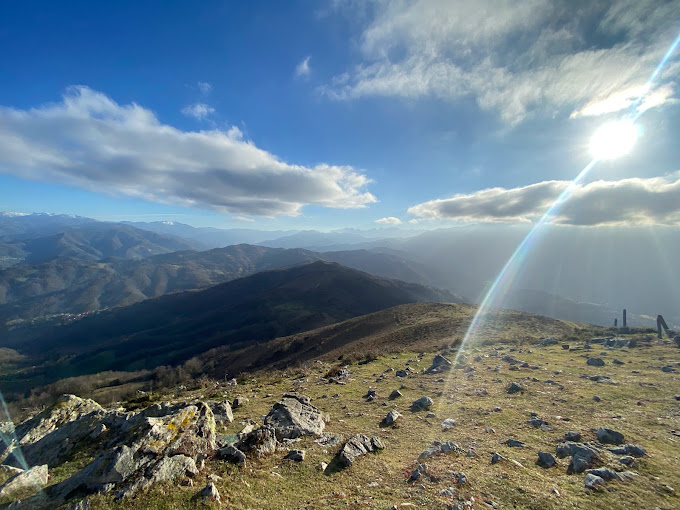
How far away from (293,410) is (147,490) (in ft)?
19.8

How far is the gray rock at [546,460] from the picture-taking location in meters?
8.32

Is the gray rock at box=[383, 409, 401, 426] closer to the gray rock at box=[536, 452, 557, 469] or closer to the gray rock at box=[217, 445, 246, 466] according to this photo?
the gray rock at box=[536, 452, 557, 469]

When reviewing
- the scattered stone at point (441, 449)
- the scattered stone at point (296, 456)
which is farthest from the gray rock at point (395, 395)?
the scattered stone at point (296, 456)

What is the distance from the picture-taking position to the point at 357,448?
382 inches

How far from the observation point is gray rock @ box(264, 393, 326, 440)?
36.5 ft

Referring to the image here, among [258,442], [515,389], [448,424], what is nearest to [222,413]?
[258,442]

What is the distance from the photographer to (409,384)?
18.2 metres

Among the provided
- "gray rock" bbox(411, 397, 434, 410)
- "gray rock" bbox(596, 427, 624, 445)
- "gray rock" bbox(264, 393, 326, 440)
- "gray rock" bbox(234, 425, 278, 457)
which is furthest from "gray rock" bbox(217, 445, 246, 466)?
"gray rock" bbox(596, 427, 624, 445)

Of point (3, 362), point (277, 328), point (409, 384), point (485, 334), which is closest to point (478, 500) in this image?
point (409, 384)

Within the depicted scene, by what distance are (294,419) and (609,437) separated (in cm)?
1085

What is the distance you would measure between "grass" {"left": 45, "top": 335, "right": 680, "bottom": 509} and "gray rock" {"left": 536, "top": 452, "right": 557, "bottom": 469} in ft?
0.47

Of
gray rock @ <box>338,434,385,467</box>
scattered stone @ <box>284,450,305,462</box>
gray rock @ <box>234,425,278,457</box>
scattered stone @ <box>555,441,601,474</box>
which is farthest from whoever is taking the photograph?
gray rock @ <box>234,425,278,457</box>

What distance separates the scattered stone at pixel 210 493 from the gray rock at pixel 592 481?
9.04 m

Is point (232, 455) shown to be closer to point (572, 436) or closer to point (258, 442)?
point (258, 442)
